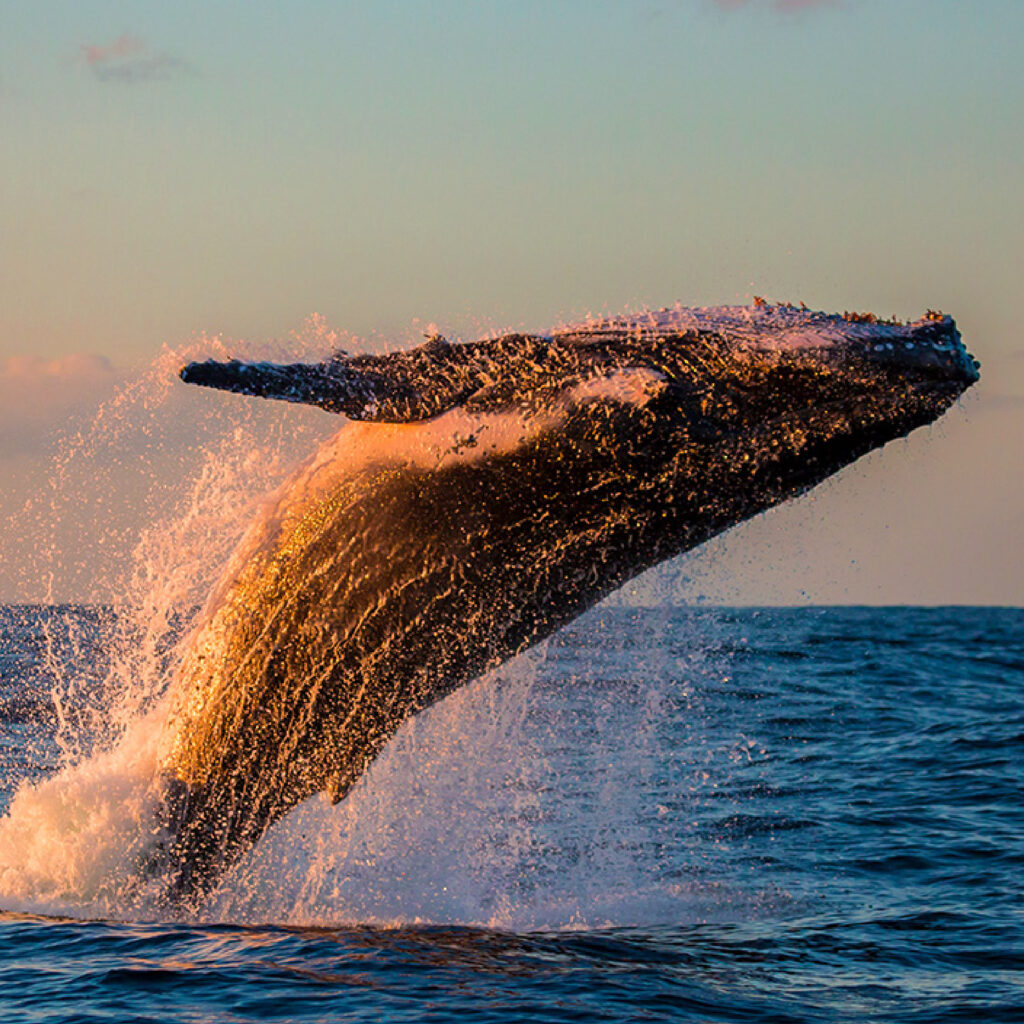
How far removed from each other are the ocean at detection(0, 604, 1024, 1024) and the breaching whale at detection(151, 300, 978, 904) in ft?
3.55

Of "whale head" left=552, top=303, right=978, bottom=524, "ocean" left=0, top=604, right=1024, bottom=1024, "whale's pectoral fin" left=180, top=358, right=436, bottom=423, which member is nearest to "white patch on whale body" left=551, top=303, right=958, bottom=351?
"whale head" left=552, top=303, right=978, bottom=524

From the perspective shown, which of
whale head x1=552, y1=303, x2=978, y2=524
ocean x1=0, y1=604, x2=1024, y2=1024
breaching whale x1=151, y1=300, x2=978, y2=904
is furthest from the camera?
ocean x1=0, y1=604, x2=1024, y2=1024

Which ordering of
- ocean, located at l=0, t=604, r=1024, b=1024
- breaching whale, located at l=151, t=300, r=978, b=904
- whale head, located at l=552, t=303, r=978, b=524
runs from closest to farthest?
1. whale head, located at l=552, t=303, r=978, b=524
2. breaching whale, located at l=151, t=300, r=978, b=904
3. ocean, located at l=0, t=604, r=1024, b=1024

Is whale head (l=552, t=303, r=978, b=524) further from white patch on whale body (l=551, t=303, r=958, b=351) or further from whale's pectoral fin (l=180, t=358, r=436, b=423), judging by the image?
whale's pectoral fin (l=180, t=358, r=436, b=423)

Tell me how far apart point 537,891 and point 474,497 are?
545 centimetres

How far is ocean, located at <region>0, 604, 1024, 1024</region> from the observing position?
9500 millimetres

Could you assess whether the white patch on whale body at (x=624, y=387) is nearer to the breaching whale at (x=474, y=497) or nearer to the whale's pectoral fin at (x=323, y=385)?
the breaching whale at (x=474, y=497)

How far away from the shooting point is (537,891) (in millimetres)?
12953

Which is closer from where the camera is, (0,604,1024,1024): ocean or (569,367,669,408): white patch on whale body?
(569,367,669,408): white patch on whale body

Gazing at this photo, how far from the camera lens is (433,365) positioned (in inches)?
363

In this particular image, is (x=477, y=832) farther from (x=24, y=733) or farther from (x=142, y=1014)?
(x=24, y=733)

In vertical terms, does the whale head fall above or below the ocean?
above

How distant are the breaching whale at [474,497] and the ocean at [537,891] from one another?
1.08 metres

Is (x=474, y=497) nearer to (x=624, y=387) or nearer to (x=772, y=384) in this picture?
(x=624, y=387)
